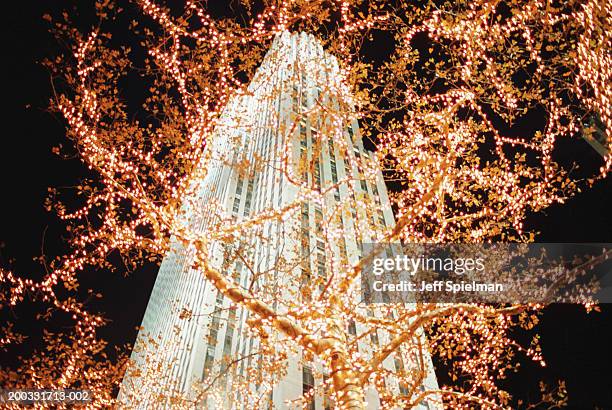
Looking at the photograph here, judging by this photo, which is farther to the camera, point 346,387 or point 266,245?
point 266,245

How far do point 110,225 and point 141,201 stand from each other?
2771 millimetres

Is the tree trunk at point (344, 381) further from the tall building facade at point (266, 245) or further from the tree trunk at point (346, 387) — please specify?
the tall building facade at point (266, 245)

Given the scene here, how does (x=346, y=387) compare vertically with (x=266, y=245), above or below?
below

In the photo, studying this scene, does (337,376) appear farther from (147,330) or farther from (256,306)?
(147,330)

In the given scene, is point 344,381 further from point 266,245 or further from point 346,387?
point 266,245

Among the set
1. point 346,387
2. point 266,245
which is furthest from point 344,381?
point 266,245

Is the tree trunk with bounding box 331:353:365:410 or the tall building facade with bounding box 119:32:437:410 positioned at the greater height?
the tall building facade with bounding box 119:32:437:410

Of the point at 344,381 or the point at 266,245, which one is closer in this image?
the point at 344,381

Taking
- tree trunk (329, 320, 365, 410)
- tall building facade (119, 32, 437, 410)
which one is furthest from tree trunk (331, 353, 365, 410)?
tall building facade (119, 32, 437, 410)

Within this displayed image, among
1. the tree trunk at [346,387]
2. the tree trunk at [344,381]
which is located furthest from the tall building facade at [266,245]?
the tree trunk at [346,387]

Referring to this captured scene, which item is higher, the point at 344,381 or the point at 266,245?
the point at 266,245

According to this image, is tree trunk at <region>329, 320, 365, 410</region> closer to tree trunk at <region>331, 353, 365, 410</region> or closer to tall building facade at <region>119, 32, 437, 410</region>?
tree trunk at <region>331, 353, 365, 410</region>

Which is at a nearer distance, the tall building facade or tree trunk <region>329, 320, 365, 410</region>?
tree trunk <region>329, 320, 365, 410</region>

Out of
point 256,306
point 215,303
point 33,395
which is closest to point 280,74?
point 215,303
